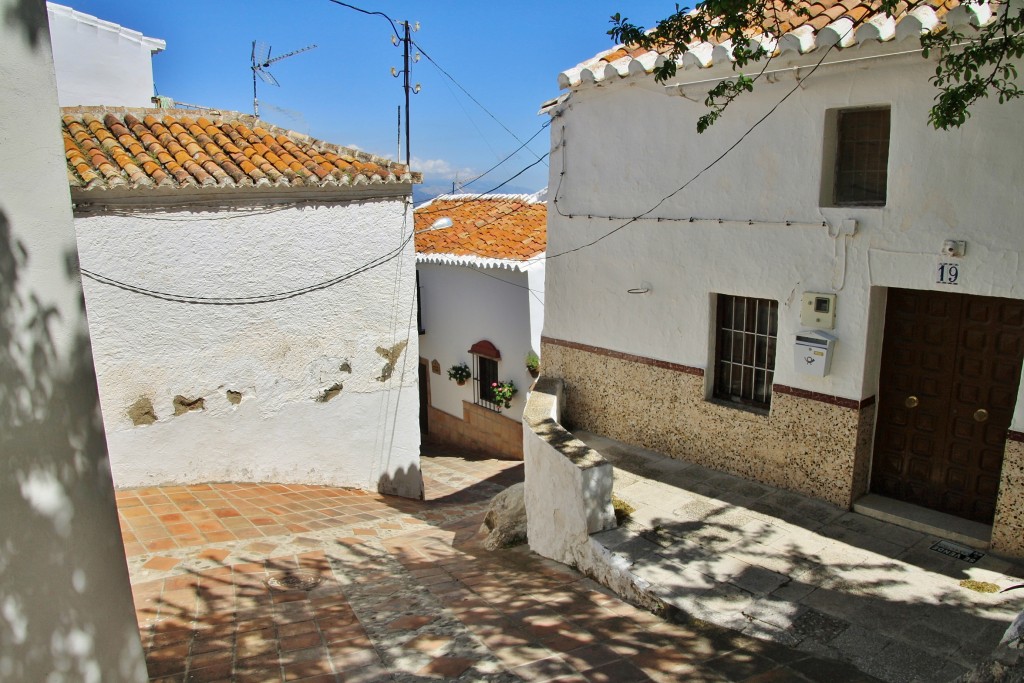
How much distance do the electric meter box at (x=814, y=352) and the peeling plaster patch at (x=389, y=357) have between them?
18.6 feet

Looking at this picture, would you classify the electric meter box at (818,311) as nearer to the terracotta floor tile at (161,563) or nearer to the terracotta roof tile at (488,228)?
the terracotta floor tile at (161,563)

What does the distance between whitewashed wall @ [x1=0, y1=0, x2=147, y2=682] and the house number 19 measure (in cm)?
582

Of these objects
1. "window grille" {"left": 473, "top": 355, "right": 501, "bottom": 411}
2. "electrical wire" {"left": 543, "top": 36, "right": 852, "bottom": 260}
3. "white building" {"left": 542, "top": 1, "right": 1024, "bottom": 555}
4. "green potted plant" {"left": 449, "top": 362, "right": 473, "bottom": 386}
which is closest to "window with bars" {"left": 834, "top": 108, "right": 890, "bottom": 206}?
"white building" {"left": 542, "top": 1, "right": 1024, "bottom": 555}

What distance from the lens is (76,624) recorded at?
3.01m

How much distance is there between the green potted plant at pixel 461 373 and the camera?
647 inches

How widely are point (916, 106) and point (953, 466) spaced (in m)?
2.97

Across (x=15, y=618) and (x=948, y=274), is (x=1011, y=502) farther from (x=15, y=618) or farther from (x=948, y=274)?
(x=15, y=618)

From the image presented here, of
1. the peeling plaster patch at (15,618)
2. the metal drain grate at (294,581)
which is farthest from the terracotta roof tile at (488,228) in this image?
the peeling plaster patch at (15,618)

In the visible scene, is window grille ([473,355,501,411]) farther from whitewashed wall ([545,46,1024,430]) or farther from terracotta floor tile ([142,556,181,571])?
terracotta floor tile ([142,556,181,571])

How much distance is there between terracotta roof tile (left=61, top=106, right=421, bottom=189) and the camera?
8508mm

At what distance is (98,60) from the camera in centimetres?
1463

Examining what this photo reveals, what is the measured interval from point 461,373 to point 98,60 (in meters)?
9.71

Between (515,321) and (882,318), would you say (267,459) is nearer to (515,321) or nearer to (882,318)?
(515,321)

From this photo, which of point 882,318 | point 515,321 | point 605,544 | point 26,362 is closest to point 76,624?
point 26,362
